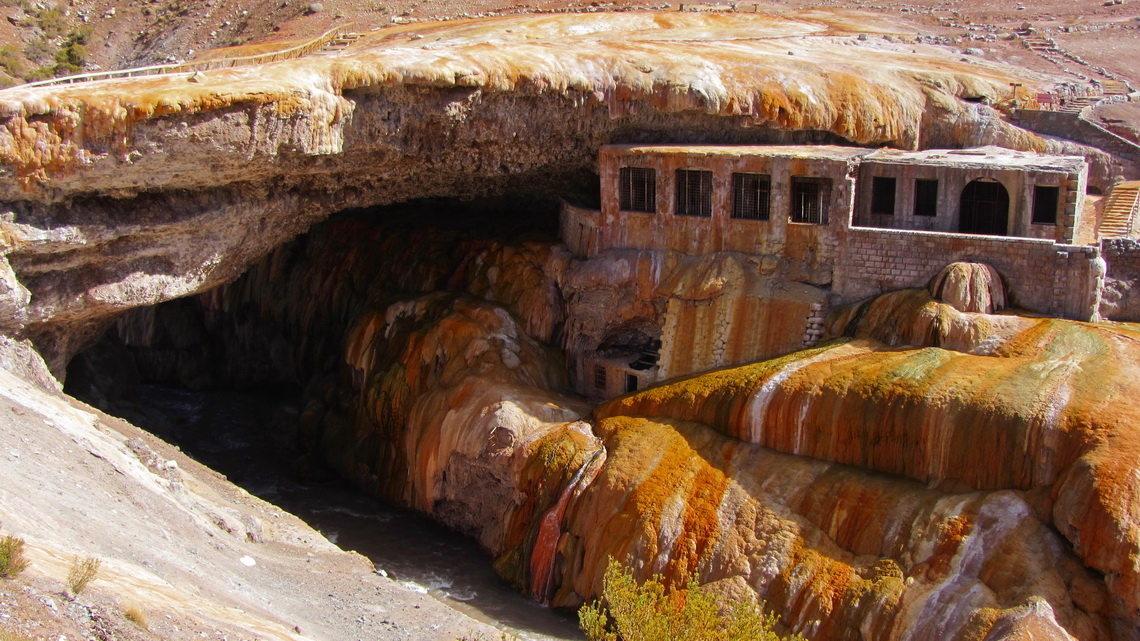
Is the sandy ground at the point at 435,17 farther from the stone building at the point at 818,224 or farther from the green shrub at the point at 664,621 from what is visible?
the green shrub at the point at 664,621

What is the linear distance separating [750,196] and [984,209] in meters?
5.99

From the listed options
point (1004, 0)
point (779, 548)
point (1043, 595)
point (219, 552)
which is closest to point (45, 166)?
point (219, 552)

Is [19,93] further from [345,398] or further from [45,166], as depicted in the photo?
[345,398]

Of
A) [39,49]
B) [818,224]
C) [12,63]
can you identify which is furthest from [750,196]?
[39,49]

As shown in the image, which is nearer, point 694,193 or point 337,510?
point 694,193

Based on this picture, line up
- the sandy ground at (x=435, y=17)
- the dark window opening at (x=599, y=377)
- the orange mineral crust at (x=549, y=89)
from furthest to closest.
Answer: the sandy ground at (x=435, y=17) < the dark window opening at (x=599, y=377) < the orange mineral crust at (x=549, y=89)

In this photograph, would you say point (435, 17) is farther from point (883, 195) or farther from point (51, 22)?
point (883, 195)

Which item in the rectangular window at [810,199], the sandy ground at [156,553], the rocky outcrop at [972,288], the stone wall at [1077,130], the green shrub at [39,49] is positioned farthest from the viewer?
the green shrub at [39,49]

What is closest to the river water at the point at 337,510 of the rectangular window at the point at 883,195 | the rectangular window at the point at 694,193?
the rectangular window at the point at 694,193

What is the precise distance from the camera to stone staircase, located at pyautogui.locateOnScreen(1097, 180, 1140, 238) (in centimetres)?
2911

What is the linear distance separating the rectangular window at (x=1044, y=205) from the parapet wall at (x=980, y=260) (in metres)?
1.85

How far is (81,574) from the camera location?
1658cm

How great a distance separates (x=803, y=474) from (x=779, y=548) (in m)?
1.93

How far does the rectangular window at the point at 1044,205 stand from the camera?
28422mm
